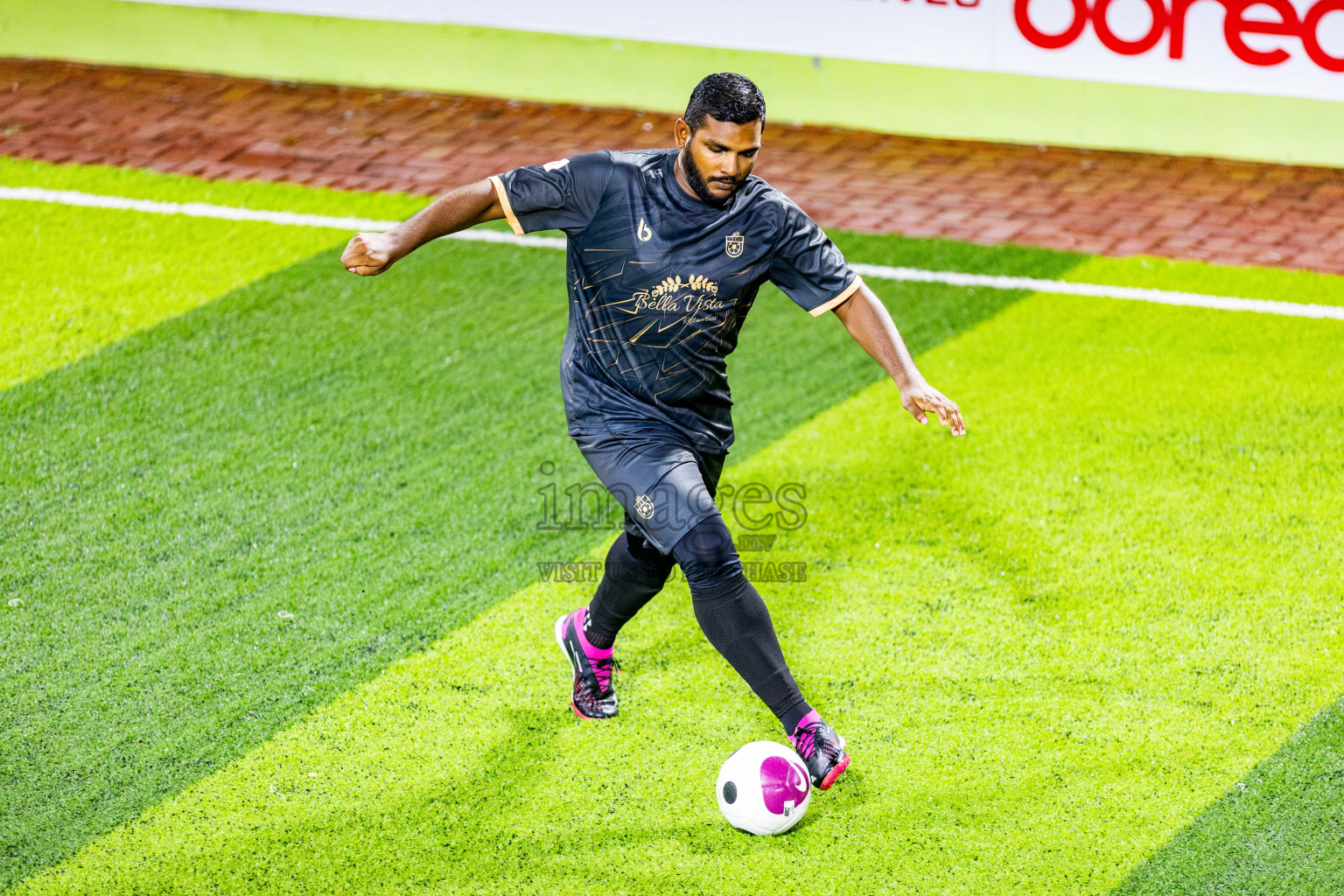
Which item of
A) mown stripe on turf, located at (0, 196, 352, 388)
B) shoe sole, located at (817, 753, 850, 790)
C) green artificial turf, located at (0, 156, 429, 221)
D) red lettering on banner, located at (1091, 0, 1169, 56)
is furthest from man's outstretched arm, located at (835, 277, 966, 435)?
red lettering on banner, located at (1091, 0, 1169, 56)

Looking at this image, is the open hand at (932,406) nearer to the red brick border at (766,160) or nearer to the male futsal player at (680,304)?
the male futsal player at (680,304)

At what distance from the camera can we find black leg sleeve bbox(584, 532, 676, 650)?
5.12 meters

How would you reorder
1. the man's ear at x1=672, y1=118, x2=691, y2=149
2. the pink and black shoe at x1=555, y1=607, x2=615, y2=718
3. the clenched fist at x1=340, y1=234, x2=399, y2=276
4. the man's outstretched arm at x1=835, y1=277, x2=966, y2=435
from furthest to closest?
the pink and black shoe at x1=555, y1=607, x2=615, y2=718 → the man's outstretched arm at x1=835, y1=277, x2=966, y2=435 → the man's ear at x1=672, y1=118, x2=691, y2=149 → the clenched fist at x1=340, y1=234, x2=399, y2=276

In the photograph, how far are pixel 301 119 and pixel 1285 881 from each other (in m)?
9.42

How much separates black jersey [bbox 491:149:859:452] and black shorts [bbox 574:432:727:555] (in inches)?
2.2

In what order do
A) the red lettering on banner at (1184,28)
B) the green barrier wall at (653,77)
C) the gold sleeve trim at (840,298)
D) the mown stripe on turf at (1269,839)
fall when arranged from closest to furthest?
the mown stripe on turf at (1269,839), the gold sleeve trim at (840,298), the red lettering on banner at (1184,28), the green barrier wall at (653,77)

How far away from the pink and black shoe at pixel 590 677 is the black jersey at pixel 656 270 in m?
0.82

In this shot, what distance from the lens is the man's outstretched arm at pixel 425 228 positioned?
4.62 meters

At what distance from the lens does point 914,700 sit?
17.9 feet

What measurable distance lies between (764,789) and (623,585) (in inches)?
35.1

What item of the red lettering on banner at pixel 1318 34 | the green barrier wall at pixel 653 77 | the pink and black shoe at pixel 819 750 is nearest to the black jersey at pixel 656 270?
the pink and black shoe at pixel 819 750

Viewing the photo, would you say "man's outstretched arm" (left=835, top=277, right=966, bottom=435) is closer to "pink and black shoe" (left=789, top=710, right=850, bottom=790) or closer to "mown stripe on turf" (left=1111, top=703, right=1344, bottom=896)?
"pink and black shoe" (left=789, top=710, right=850, bottom=790)

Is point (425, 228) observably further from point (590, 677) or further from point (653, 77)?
point (653, 77)

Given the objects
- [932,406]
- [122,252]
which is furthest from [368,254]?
[122,252]
